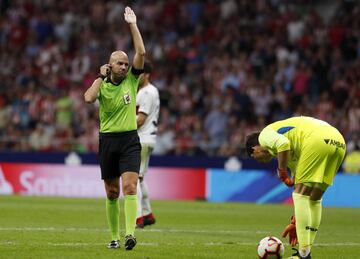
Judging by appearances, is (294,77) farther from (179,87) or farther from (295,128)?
(295,128)

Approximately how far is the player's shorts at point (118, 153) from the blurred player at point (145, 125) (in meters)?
3.59

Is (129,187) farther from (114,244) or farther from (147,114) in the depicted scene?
(147,114)

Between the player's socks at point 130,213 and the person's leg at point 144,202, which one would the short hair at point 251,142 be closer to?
the player's socks at point 130,213

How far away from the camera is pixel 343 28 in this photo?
94.0ft

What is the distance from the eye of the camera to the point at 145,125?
16.5 meters

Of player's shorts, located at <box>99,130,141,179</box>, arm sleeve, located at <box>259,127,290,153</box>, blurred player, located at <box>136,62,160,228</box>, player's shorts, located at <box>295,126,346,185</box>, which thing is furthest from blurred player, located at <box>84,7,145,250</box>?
blurred player, located at <box>136,62,160,228</box>

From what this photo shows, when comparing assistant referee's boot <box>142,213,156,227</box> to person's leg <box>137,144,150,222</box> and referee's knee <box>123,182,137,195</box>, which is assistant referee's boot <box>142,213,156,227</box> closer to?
person's leg <box>137,144,150,222</box>

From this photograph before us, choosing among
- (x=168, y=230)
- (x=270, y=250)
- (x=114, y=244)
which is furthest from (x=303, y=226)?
(x=168, y=230)

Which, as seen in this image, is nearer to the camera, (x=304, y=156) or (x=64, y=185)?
(x=304, y=156)

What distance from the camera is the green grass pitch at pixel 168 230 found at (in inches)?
469

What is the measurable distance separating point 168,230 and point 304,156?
493cm

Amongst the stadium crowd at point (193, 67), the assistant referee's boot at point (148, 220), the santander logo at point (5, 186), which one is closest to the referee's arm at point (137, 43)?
the assistant referee's boot at point (148, 220)

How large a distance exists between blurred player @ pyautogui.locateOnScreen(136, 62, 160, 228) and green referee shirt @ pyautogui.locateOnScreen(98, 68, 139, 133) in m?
3.57

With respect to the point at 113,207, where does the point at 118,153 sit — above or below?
above
